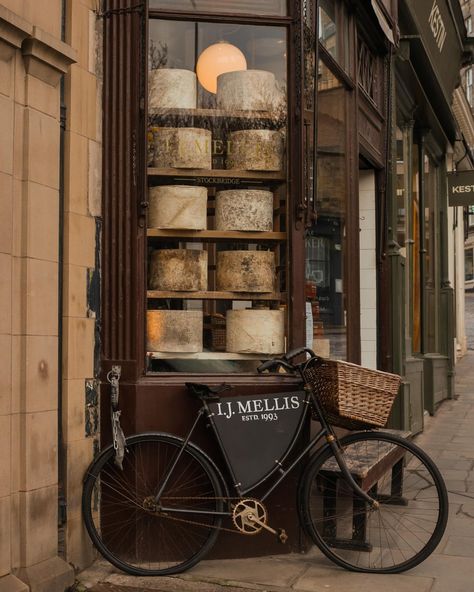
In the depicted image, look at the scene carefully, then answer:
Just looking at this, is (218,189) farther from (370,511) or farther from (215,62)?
(370,511)

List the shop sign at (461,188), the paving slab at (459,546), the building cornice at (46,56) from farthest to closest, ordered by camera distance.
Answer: the shop sign at (461,188), the paving slab at (459,546), the building cornice at (46,56)

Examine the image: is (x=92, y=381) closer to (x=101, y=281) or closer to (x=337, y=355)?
(x=101, y=281)

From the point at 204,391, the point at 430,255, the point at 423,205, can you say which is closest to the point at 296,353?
the point at 204,391

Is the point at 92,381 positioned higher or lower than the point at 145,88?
lower

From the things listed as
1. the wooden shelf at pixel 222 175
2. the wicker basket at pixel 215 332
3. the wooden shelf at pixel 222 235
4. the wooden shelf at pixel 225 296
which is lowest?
the wicker basket at pixel 215 332

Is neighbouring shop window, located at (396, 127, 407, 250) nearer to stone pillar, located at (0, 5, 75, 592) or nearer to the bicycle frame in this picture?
the bicycle frame

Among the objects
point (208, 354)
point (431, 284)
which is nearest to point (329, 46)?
point (208, 354)

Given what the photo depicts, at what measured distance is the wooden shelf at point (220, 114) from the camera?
560 centimetres

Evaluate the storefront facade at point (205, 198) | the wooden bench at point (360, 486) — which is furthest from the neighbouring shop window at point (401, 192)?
the wooden bench at point (360, 486)

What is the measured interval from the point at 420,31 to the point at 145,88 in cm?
559

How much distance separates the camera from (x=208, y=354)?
5.63 m

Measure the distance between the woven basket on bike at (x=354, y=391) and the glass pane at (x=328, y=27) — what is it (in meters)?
2.70

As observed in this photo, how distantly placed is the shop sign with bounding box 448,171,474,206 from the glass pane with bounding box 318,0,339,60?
6775 mm

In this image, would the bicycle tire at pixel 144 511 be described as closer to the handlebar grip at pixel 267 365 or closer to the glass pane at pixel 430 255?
the handlebar grip at pixel 267 365
